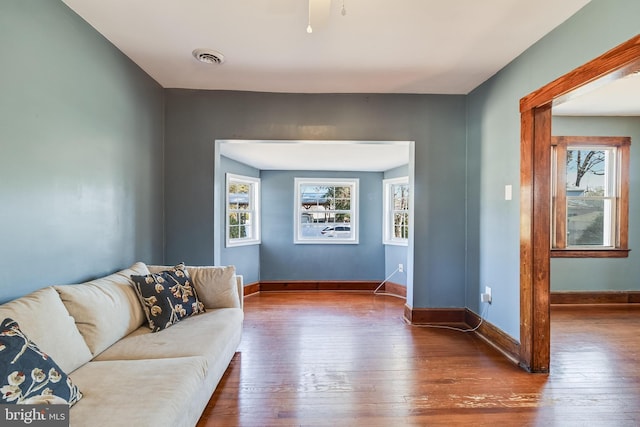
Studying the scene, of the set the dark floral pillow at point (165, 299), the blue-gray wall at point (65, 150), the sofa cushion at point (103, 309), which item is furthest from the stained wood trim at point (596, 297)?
the blue-gray wall at point (65, 150)

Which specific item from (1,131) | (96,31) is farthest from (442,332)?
(96,31)

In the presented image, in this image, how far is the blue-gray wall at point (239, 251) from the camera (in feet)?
14.5

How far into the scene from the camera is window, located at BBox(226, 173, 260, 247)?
15.3 feet

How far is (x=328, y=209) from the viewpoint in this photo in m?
5.40

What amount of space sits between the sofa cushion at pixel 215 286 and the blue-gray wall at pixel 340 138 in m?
0.62

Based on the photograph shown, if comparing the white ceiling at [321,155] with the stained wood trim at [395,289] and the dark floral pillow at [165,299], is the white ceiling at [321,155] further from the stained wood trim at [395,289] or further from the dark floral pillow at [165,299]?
the stained wood trim at [395,289]

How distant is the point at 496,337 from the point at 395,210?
2.79 m

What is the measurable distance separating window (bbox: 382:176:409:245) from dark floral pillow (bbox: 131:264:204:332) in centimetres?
359

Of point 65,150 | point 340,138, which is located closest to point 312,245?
point 340,138

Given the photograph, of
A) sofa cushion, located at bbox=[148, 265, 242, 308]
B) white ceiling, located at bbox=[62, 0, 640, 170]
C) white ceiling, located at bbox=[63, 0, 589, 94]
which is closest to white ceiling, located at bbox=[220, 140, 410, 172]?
white ceiling, located at bbox=[62, 0, 640, 170]

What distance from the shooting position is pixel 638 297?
3814mm

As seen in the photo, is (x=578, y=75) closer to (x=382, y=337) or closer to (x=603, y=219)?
(x=382, y=337)

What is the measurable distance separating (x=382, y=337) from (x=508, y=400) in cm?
113

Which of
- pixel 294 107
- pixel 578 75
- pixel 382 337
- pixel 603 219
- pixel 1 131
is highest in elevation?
pixel 294 107
